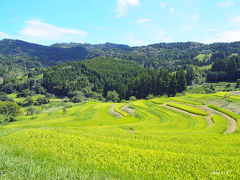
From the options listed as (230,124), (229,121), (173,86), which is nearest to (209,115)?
(229,121)

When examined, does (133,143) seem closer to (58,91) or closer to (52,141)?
(52,141)

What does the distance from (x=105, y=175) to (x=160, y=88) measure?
3876 inches

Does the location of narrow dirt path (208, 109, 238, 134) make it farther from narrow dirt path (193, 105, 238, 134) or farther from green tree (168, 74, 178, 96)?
green tree (168, 74, 178, 96)

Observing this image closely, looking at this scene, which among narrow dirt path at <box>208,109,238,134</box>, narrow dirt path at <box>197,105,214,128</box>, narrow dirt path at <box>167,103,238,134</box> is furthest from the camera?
narrow dirt path at <box>197,105,214,128</box>

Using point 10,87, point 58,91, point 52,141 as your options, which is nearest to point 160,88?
point 52,141

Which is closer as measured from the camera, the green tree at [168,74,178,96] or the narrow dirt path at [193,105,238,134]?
the narrow dirt path at [193,105,238,134]

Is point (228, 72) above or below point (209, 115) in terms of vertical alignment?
above

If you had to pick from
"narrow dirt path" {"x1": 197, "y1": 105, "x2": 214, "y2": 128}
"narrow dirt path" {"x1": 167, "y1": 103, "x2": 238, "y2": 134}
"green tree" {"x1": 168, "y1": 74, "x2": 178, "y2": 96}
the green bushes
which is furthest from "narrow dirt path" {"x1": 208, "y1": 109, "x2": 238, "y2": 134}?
the green bushes

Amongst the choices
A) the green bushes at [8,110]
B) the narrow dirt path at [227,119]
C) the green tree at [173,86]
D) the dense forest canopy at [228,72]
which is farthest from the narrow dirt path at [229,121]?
the dense forest canopy at [228,72]

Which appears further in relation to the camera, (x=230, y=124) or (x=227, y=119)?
(x=227, y=119)

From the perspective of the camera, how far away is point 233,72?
141625 mm

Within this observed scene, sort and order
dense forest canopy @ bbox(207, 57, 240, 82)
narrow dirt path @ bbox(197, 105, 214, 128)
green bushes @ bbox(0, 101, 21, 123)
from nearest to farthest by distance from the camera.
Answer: narrow dirt path @ bbox(197, 105, 214, 128) < green bushes @ bbox(0, 101, 21, 123) < dense forest canopy @ bbox(207, 57, 240, 82)

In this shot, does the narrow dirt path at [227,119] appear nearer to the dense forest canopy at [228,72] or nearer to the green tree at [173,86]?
the green tree at [173,86]

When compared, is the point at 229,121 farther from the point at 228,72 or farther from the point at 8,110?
the point at 228,72
